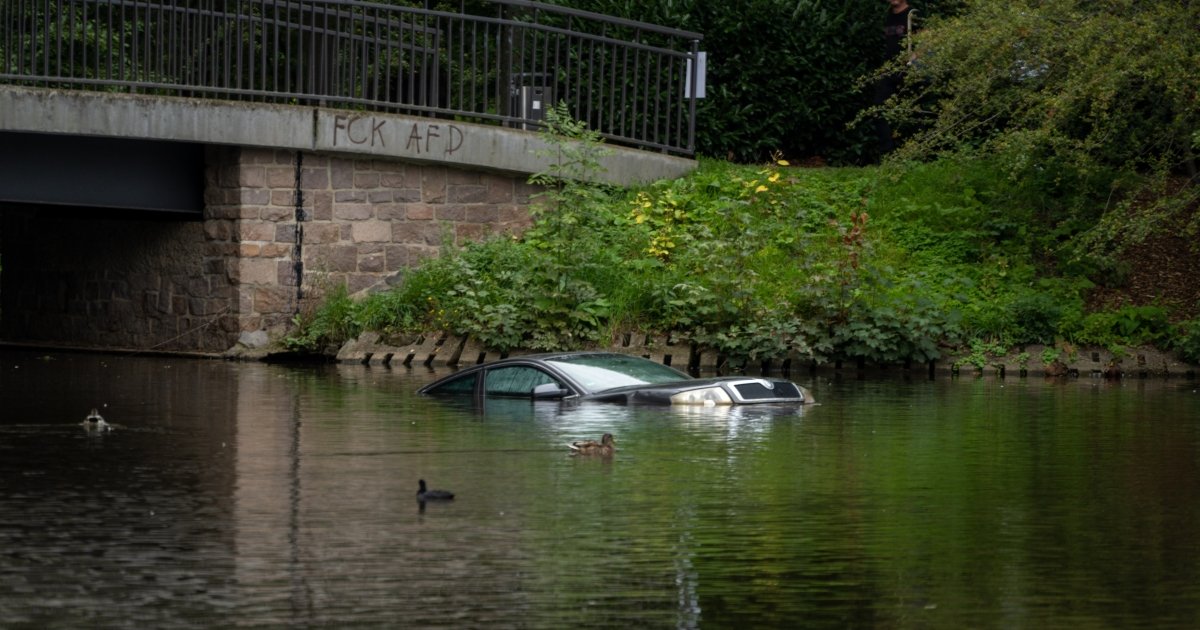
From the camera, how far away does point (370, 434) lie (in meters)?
18.0

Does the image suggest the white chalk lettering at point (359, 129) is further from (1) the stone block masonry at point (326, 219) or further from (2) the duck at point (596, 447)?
(2) the duck at point (596, 447)

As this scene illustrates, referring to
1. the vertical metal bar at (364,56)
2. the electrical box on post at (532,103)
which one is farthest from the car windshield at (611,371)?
the electrical box on post at (532,103)

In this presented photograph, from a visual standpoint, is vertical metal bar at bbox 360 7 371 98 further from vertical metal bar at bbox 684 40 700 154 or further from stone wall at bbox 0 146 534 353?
vertical metal bar at bbox 684 40 700 154

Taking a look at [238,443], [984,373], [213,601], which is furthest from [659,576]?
[984,373]

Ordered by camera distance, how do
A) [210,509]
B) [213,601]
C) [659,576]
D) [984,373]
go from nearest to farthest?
[213,601]
[659,576]
[210,509]
[984,373]

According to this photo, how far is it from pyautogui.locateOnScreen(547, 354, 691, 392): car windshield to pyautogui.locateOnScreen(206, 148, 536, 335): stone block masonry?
27.8 feet

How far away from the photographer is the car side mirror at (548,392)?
2141 cm

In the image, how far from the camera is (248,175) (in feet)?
94.7

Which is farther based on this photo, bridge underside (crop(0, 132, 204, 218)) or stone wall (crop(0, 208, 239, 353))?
stone wall (crop(0, 208, 239, 353))

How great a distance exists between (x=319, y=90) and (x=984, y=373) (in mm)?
10254

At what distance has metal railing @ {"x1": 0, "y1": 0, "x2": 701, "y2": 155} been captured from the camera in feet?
92.4

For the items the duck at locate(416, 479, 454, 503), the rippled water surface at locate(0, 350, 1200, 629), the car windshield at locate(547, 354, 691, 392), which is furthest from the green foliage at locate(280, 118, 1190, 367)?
the duck at locate(416, 479, 454, 503)

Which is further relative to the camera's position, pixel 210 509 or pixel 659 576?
pixel 210 509

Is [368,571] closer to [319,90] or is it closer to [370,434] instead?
[370,434]
